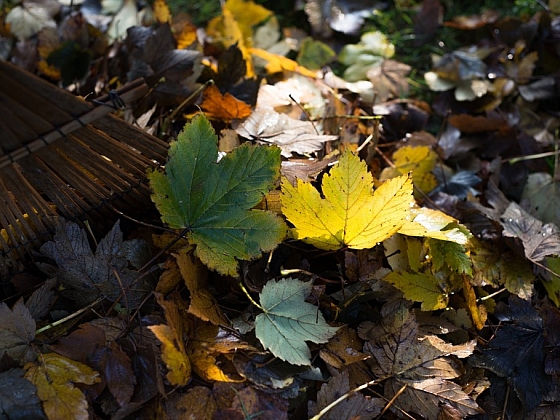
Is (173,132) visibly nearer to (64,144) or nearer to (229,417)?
(64,144)

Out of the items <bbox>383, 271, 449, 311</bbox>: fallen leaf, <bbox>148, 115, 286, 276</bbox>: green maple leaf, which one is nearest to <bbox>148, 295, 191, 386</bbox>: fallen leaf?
<bbox>148, 115, 286, 276</bbox>: green maple leaf

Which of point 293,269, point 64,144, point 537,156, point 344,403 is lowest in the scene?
point 537,156

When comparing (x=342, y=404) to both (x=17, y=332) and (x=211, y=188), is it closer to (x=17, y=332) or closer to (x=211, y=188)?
(x=211, y=188)

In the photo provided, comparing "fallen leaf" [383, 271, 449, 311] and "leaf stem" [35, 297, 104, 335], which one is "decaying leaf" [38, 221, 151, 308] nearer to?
"leaf stem" [35, 297, 104, 335]

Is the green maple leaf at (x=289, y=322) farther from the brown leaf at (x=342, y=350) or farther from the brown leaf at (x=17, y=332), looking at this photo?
the brown leaf at (x=17, y=332)

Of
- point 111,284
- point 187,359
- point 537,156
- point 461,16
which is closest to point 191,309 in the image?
point 187,359
